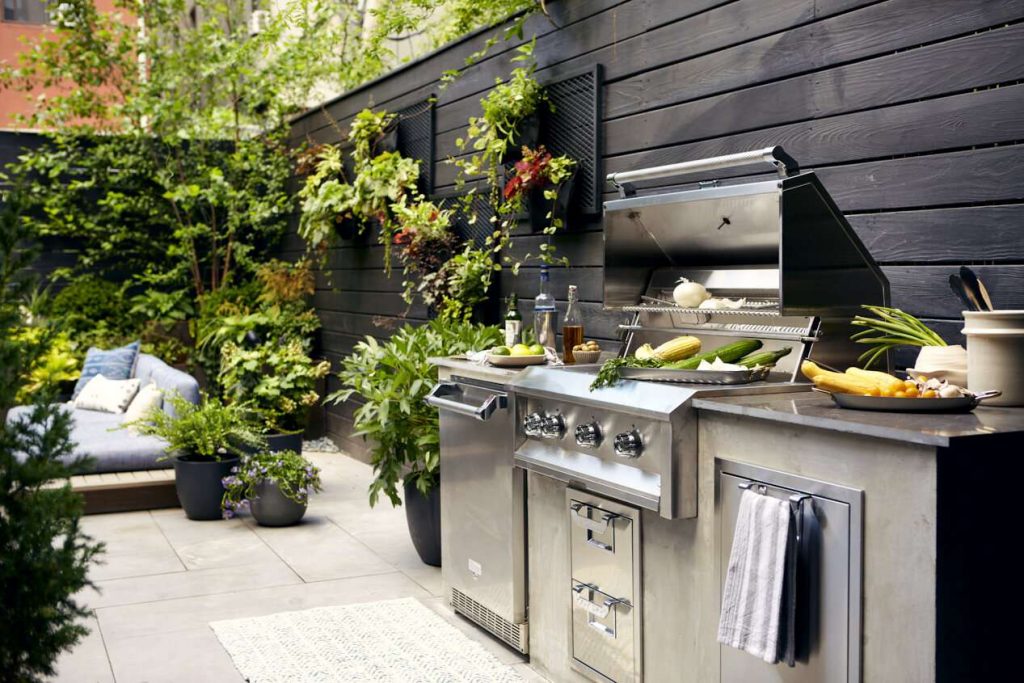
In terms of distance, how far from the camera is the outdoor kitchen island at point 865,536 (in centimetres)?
198

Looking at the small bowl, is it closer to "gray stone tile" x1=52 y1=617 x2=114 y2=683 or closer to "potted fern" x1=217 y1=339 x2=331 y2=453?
"gray stone tile" x1=52 y1=617 x2=114 y2=683

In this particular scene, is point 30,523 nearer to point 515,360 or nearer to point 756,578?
point 756,578

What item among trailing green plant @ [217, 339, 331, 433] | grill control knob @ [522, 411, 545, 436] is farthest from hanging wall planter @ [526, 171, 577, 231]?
trailing green plant @ [217, 339, 331, 433]

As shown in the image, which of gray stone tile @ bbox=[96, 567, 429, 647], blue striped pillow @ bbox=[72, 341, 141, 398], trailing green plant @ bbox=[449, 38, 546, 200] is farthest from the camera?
blue striped pillow @ bbox=[72, 341, 141, 398]

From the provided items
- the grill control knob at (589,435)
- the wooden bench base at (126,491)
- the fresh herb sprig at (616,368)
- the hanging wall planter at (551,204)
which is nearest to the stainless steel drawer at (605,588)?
the grill control knob at (589,435)

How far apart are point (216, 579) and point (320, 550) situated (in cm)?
61

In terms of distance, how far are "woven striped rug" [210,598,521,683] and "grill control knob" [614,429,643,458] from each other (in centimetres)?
107

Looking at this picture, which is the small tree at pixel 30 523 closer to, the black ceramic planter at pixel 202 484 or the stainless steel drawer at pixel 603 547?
the stainless steel drawer at pixel 603 547

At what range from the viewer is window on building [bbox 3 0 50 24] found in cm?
1399

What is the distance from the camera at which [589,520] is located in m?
3.08

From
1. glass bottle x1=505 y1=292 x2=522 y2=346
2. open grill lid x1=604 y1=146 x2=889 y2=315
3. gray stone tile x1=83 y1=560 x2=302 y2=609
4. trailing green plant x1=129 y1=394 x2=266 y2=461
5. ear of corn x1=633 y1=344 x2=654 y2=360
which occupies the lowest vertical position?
gray stone tile x1=83 y1=560 x2=302 y2=609

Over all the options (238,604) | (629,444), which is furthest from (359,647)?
(629,444)

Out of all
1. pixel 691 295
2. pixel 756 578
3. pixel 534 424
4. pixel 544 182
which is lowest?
pixel 756 578

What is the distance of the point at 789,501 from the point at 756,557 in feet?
0.49
